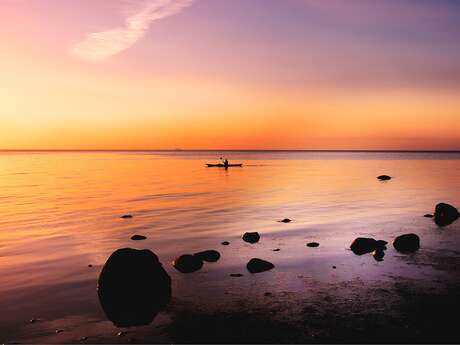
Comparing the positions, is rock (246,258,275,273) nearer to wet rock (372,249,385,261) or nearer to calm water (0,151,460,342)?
calm water (0,151,460,342)

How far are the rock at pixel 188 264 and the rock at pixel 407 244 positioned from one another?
429 inches

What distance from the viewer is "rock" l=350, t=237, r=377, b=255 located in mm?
21402

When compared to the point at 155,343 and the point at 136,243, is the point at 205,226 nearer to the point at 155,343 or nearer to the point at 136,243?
the point at 136,243

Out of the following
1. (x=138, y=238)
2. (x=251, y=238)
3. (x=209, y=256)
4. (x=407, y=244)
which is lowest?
(x=138, y=238)

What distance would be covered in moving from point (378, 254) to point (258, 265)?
6534mm

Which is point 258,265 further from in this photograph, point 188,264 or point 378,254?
point 378,254

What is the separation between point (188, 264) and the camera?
61.0ft

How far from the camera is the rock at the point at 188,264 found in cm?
1835

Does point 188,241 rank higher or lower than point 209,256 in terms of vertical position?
lower

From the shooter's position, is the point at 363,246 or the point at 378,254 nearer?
the point at 378,254

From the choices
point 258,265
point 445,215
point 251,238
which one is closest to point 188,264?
point 258,265

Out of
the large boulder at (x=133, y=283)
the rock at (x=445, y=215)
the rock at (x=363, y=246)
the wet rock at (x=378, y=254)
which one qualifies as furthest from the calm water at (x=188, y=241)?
the rock at (x=445, y=215)

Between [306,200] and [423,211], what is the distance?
12.4m

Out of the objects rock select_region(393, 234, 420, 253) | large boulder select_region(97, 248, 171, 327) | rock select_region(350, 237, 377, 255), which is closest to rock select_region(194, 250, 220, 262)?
large boulder select_region(97, 248, 171, 327)
